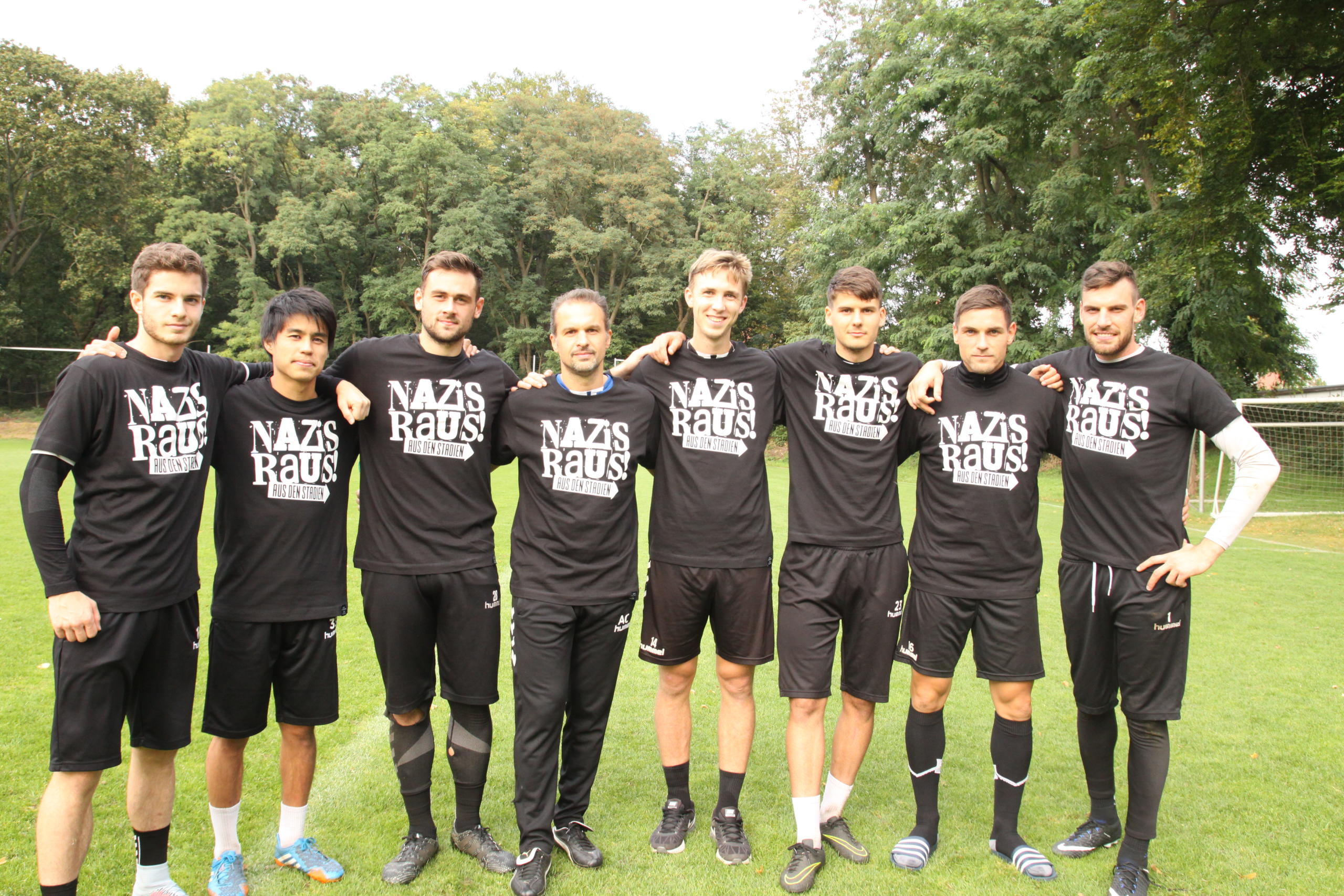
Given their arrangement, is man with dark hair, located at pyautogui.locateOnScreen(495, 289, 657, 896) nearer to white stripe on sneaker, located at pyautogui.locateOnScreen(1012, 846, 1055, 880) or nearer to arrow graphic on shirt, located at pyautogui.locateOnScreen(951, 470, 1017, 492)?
arrow graphic on shirt, located at pyautogui.locateOnScreen(951, 470, 1017, 492)

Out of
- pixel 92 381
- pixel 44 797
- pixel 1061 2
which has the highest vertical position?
pixel 1061 2

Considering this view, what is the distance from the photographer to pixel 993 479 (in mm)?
3408

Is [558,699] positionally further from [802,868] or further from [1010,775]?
[1010,775]

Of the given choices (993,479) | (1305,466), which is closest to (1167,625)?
(993,479)

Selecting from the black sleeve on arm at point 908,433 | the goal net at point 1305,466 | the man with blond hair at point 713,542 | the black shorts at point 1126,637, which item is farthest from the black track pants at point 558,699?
the goal net at point 1305,466

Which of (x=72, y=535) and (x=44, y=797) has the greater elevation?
(x=72, y=535)

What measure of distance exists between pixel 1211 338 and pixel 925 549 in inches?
866

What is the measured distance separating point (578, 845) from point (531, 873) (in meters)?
0.28

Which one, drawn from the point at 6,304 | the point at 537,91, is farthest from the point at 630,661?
the point at 537,91

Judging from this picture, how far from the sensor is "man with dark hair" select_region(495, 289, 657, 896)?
327cm

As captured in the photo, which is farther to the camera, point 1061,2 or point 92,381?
point 1061,2

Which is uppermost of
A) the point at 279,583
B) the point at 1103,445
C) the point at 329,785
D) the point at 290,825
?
the point at 1103,445

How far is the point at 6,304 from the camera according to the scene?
111 ft

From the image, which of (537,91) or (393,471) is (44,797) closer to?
(393,471)
